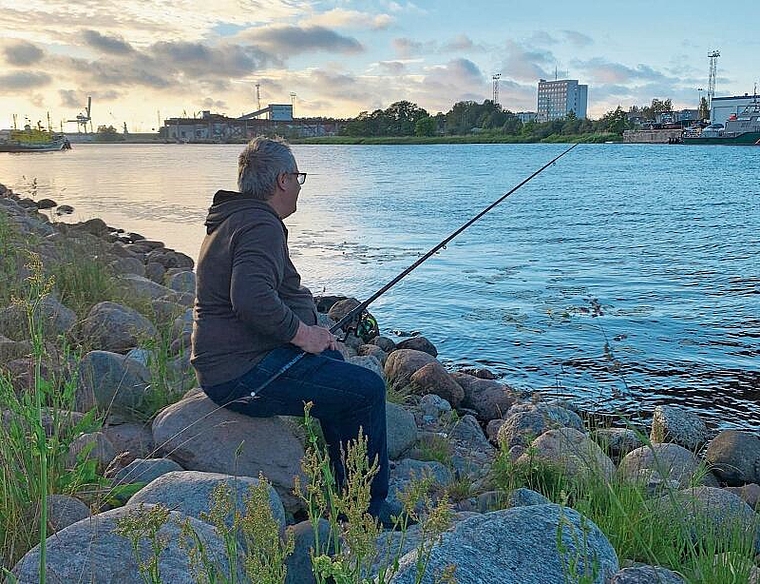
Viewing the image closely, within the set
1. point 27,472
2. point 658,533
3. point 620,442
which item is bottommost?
point 620,442

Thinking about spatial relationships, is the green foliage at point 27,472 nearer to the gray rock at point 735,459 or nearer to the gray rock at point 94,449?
the gray rock at point 94,449

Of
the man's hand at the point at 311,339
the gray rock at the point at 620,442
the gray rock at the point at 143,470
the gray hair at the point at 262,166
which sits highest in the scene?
the gray hair at the point at 262,166

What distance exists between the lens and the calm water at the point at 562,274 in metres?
8.31

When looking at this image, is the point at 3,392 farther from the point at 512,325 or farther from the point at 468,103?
the point at 468,103

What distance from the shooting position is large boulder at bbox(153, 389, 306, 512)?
146 inches

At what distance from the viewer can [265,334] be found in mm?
3611

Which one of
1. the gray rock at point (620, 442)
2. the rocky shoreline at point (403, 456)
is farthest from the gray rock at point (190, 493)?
the gray rock at point (620, 442)

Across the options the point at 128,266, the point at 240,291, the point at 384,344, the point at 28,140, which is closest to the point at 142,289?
the point at 384,344

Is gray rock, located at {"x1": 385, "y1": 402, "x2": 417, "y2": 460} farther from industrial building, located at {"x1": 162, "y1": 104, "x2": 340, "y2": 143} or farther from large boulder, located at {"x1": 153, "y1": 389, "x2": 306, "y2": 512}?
industrial building, located at {"x1": 162, "y1": 104, "x2": 340, "y2": 143}

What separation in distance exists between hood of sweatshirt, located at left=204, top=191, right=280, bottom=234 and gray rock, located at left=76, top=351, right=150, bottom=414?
1.26 metres

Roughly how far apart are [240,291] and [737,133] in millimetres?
89667

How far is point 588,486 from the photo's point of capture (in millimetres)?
3682

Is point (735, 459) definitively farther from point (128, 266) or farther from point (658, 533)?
point (128, 266)

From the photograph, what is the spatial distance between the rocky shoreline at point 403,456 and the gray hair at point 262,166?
1072mm
